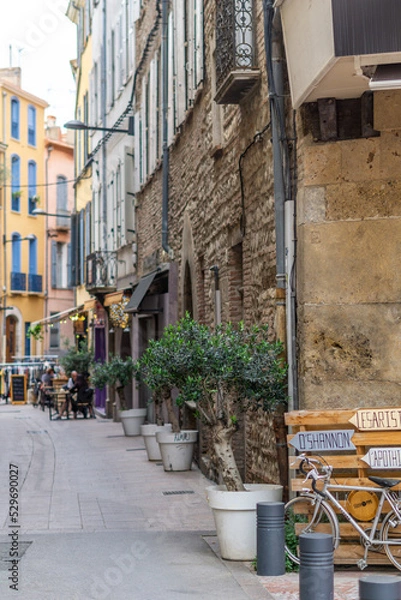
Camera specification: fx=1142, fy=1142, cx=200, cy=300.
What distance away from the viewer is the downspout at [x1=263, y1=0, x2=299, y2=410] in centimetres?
966

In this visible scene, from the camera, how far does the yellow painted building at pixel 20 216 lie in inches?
2035

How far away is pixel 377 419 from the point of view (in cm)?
840

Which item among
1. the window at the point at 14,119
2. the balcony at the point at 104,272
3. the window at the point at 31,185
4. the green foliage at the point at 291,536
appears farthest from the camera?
the window at the point at 31,185

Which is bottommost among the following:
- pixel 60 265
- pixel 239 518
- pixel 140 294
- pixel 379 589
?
pixel 239 518

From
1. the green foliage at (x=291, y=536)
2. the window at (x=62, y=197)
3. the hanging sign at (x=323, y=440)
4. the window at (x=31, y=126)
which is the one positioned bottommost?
the green foliage at (x=291, y=536)

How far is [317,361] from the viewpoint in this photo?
9.15 meters

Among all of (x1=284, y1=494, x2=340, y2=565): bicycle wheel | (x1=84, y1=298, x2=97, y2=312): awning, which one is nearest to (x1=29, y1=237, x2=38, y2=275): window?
(x1=84, y1=298, x2=97, y2=312): awning

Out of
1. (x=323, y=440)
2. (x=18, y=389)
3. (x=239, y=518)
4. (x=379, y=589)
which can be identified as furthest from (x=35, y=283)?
(x=379, y=589)

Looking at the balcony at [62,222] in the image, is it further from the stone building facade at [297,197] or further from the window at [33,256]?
the stone building facade at [297,197]

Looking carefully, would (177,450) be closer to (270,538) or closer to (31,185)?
(270,538)

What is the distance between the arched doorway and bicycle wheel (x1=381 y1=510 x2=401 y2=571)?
44.8 m

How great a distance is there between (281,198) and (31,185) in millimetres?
45201

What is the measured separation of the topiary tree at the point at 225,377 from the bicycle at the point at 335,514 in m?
0.82

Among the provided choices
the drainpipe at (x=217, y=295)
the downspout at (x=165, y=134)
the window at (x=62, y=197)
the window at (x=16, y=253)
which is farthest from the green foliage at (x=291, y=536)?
the window at (x=62, y=197)
